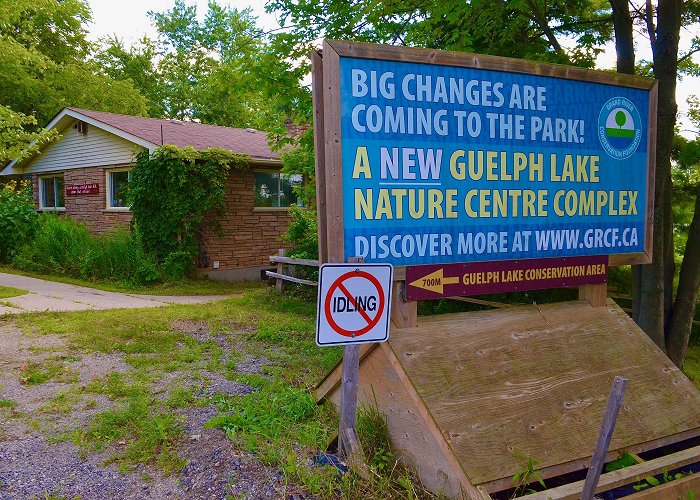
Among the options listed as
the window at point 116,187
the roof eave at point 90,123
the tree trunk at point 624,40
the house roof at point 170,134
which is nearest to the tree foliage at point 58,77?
the roof eave at point 90,123

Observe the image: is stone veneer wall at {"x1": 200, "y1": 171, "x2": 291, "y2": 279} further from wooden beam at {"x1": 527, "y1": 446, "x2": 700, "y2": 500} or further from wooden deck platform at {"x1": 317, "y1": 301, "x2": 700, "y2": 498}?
wooden beam at {"x1": 527, "y1": 446, "x2": 700, "y2": 500}

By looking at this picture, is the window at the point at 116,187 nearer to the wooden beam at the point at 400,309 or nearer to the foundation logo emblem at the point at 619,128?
the wooden beam at the point at 400,309

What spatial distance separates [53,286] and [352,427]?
1079 centimetres

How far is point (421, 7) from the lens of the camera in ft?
24.6

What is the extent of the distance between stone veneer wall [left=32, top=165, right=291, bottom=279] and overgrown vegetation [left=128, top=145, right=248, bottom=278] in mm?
757

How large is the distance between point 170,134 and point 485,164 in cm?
1302

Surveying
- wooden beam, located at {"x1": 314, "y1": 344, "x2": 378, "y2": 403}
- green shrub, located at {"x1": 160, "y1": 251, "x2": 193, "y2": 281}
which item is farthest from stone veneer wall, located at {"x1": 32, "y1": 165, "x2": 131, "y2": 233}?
wooden beam, located at {"x1": 314, "y1": 344, "x2": 378, "y2": 403}

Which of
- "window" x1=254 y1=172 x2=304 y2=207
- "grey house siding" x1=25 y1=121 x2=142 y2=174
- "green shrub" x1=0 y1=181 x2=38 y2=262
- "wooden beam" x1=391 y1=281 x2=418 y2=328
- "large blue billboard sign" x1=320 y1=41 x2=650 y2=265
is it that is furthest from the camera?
"green shrub" x1=0 y1=181 x2=38 y2=262

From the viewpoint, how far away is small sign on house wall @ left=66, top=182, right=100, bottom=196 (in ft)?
52.8

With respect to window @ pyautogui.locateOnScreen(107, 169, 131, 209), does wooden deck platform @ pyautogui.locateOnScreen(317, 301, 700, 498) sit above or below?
below

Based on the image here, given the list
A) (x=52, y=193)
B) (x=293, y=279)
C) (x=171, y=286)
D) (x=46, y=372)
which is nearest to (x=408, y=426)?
(x=46, y=372)

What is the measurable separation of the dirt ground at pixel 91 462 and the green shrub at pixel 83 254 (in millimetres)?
8032

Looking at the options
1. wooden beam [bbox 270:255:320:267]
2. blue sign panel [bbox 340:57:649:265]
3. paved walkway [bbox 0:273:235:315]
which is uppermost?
blue sign panel [bbox 340:57:649:265]

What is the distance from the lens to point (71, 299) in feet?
34.8
